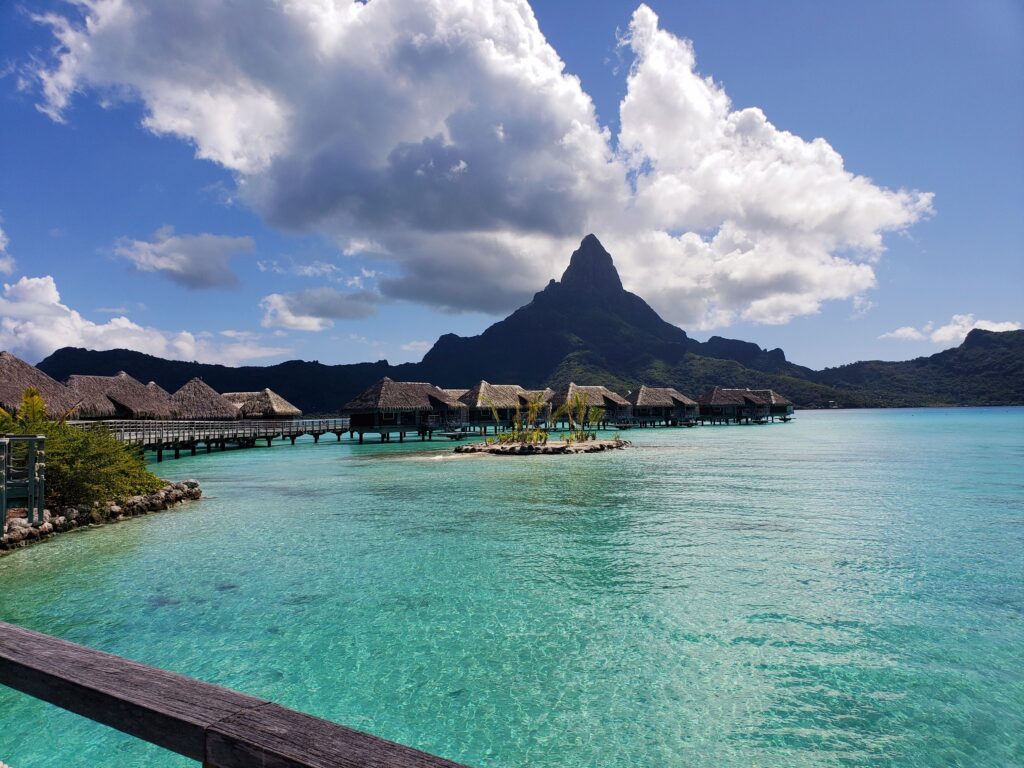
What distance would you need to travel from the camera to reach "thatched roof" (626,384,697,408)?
73438 mm

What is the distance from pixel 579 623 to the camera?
8023 mm

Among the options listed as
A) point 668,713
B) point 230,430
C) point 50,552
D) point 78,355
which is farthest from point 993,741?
point 78,355

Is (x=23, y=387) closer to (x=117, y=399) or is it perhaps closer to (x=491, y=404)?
(x=117, y=399)

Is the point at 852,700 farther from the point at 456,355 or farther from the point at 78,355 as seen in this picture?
the point at 456,355

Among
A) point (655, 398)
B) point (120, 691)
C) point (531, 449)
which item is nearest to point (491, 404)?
point (531, 449)

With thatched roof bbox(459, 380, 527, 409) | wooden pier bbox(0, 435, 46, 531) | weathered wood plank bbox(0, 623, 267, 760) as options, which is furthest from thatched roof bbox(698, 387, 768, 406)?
weathered wood plank bbox(0, 623, 267, 760)

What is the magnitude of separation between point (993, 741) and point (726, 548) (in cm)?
670

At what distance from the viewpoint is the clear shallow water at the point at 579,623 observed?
5.47m

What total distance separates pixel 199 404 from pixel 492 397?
88.2 ft

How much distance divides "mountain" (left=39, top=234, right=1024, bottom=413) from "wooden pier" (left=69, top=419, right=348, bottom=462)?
6126 cm

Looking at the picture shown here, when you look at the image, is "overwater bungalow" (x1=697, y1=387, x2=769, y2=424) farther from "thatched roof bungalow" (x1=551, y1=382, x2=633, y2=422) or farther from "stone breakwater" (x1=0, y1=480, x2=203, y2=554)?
"stone breakwater" (x1=0, y1=480, x2=203, y2=554)

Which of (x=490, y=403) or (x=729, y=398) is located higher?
(x=729, y=398)

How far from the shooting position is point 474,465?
30.6m

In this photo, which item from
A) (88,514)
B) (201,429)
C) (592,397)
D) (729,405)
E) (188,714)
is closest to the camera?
(188,714)
